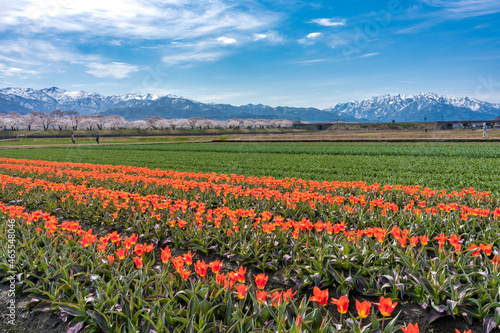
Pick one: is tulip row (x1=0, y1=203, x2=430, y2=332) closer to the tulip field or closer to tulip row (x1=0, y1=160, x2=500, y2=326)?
the tulip field

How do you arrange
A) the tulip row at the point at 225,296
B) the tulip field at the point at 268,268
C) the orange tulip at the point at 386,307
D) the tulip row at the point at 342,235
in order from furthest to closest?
1. the tulip row at the point at 342,235
2. the tulip field at the point at 268,268
3. the tulip row at the point at 225,296
4. the orange tulip at the point at 386,307

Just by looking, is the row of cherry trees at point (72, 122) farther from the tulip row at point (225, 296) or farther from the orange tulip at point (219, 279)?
the orange tulip at point (219, 279)

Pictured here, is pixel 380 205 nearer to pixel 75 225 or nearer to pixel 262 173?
pixel 75 225

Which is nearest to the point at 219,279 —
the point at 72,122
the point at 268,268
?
the point at 268,268

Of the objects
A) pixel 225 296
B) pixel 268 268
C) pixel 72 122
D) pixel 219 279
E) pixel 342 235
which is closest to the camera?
pixel 225 296

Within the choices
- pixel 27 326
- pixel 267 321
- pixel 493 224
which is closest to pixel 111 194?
pixel 27 326

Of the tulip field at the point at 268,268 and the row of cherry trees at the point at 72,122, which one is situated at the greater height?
the row of cherry trees at the point at 72,122

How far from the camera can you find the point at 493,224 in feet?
19.3

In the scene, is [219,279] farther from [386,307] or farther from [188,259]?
[386,307]

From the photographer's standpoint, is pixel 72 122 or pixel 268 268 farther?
pixel 72 122

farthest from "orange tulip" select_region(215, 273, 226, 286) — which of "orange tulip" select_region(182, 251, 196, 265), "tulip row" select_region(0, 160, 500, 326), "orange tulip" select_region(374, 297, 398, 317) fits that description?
"orange tulip" select_region(374, 297, 398, 317)

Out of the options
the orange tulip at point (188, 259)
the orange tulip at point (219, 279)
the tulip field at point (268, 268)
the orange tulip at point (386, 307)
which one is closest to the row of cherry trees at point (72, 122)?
the tulip field at point (268, 268)

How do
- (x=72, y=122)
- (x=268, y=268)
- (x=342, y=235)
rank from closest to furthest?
(x=268, y=268) → (x=342, y=235) → (x=72, y=122)

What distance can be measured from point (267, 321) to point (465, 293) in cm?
257
